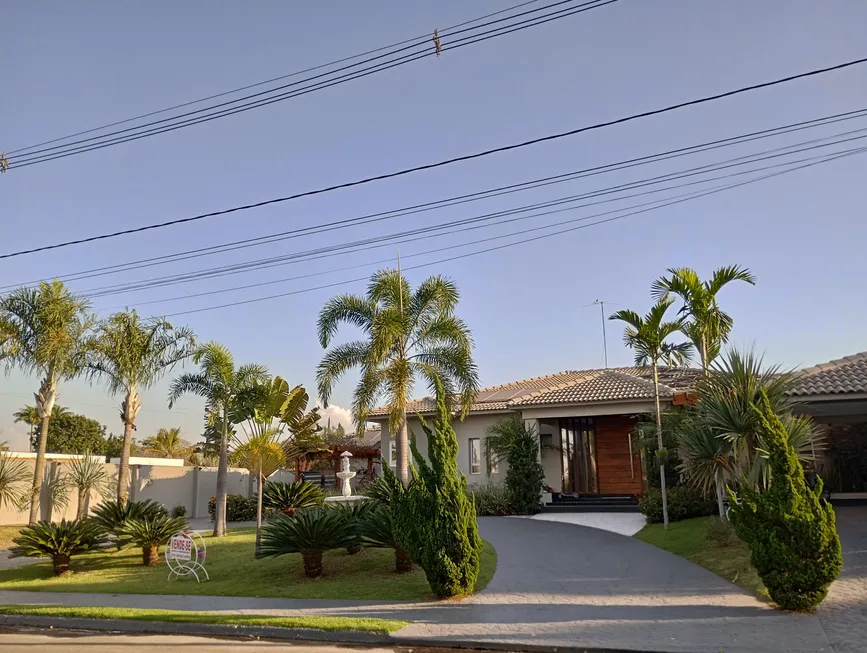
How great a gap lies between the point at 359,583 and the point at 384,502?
2.13 meters

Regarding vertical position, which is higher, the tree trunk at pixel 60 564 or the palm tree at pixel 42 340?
the palm tree at pixel 42 340

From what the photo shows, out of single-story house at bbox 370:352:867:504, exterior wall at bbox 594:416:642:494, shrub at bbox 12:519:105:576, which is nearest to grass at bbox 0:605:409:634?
shrub at bbox 12:519:105:576

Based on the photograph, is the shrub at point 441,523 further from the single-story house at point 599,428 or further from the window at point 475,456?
the window at point 475,456

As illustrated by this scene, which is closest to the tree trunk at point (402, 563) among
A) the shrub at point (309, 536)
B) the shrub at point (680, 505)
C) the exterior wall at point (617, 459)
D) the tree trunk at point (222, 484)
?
the shrub at point (309, 536)

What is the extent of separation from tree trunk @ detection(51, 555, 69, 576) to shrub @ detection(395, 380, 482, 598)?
9132mm

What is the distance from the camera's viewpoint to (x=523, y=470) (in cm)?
2192

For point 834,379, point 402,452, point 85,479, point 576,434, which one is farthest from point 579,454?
point 85,479

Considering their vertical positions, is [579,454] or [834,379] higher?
[834,379]

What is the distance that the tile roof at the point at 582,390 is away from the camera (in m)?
21.8

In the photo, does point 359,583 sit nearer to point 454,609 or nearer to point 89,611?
point 454,609

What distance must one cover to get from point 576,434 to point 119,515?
1535 centimetres

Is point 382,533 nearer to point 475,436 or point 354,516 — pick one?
point 354,516

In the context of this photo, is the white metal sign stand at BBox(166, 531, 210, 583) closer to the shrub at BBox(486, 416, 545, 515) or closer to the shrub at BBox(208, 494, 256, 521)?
the shrub at BBox(486, 416, 545, 515)

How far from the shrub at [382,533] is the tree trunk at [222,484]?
8.29 meters
